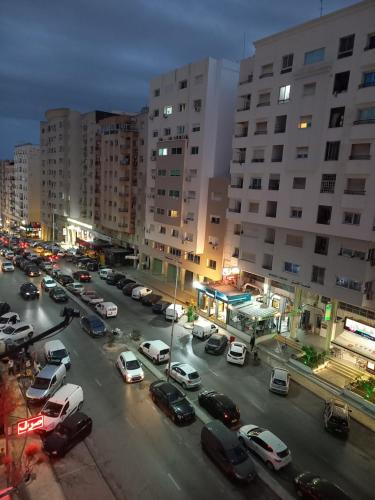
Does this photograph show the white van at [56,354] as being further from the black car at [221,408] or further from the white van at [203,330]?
the white van at [203,330]

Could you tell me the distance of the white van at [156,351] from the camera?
31.4 meters

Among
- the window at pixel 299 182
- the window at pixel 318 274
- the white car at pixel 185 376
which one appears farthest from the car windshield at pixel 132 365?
the window at pixel 299 182

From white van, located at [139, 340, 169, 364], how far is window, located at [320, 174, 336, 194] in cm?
2017

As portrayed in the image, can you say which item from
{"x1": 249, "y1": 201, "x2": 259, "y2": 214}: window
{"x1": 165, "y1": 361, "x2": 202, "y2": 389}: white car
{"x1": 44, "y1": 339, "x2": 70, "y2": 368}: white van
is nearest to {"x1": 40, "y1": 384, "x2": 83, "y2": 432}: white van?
{"x1": 44, "y1": 339, "x2": 70, "y2": 368}: white van

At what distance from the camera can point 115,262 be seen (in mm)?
67375

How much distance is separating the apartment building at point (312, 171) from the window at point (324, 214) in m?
0.09

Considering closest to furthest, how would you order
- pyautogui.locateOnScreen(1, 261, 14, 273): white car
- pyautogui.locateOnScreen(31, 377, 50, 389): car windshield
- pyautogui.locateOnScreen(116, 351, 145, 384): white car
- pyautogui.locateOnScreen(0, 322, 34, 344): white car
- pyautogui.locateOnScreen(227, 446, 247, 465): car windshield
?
pyautogui.locateOnScreen(227, 446, 247, 465): car windshield, pyautogui.locateOnScreen(31, 377, 50, 389): car windshield, pyautogui.locateOnScreen(116, 351, 145, 384): white car, pyautogui.locateOnScreen(0, 322, 34, 344): white car, pyautogui.locateOnScreen(1, 261, 14, 273): white car

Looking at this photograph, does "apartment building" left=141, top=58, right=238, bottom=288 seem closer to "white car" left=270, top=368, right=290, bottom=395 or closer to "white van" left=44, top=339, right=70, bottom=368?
"white car" left=270, top=368, right=290, bottom=395

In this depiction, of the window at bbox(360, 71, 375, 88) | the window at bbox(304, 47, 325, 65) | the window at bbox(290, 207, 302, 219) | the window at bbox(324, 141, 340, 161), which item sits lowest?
the window at bbox(290, 207, 302, 219)

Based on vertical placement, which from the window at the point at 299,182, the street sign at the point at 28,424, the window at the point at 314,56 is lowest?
the street sign at the point at 28,424

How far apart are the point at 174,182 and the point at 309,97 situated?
23.5 meters

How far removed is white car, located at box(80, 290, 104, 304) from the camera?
45062 millimetres

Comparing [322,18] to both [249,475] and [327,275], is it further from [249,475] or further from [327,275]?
[249,475]

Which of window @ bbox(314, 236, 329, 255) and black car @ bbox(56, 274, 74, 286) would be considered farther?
black car @ bbox(56, 274, 74, 286)
